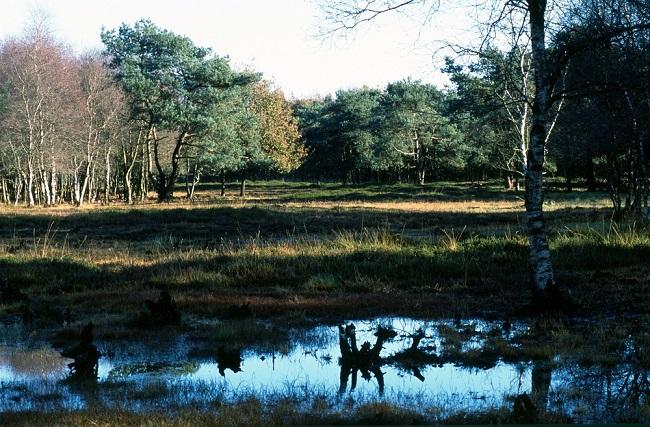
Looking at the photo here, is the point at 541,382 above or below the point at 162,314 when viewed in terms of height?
below

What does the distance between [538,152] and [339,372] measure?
4286 millimetres

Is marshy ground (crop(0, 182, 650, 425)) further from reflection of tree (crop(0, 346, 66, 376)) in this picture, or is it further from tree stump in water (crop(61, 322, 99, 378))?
tree stump in water (crop(61, 322, 99, 378))

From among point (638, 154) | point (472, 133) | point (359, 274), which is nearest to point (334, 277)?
point (359, 274)

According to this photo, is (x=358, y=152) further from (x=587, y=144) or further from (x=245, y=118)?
(x=587, y=144)

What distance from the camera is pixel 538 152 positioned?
9.08 m

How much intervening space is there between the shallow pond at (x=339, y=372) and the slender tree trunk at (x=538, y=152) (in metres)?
1.05

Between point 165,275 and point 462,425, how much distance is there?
9507 mm

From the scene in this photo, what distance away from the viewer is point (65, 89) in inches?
1793

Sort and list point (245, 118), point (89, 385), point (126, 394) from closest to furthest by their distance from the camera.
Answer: point (126, 394) < point (89, 385) < point (245, 118)

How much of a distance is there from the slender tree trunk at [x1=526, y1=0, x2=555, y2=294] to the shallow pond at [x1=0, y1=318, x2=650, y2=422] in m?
1.05

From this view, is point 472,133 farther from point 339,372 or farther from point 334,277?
point 339,372

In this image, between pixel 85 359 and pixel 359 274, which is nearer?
pixel 85 359

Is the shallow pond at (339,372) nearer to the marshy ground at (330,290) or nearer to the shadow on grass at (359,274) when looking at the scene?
the marshy ground at (330,290)

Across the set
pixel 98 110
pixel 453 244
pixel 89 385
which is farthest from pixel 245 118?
pixel 89 385
